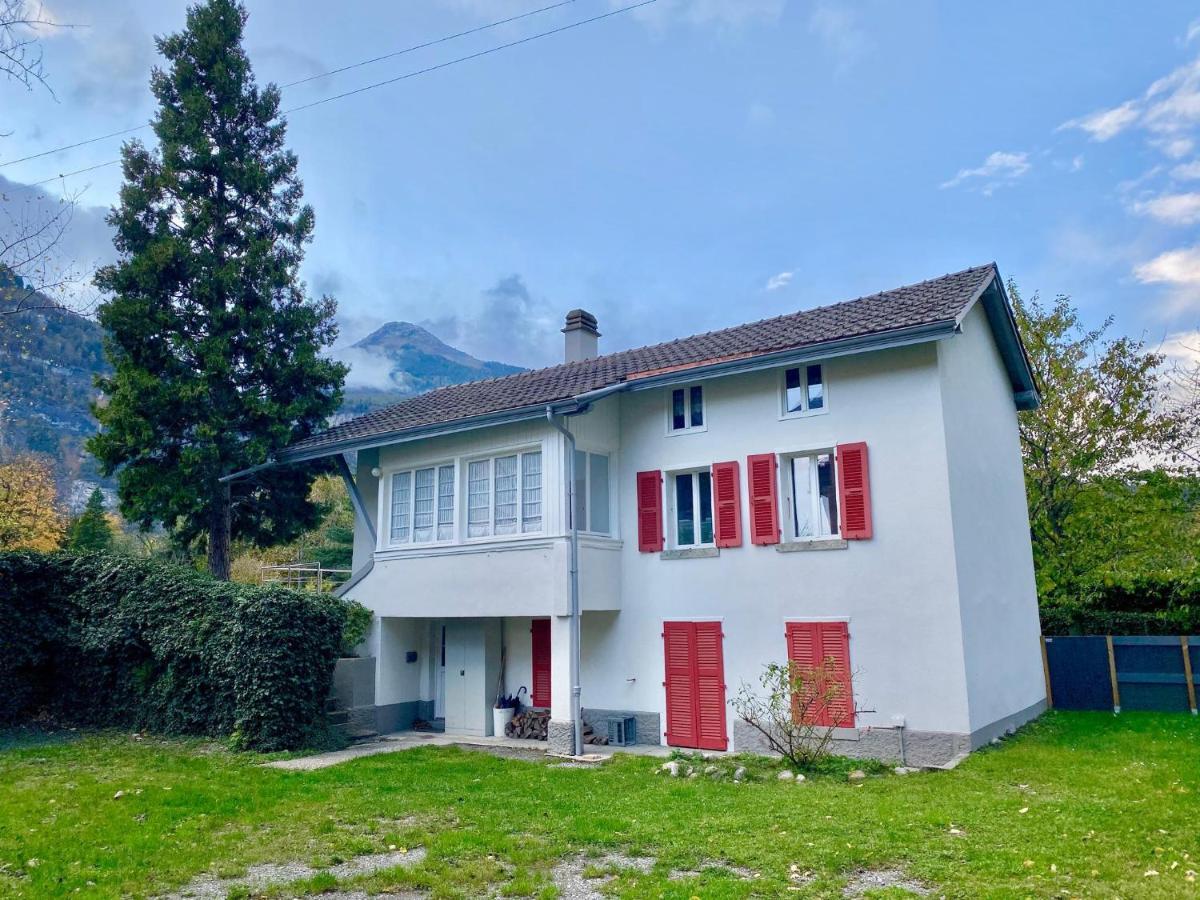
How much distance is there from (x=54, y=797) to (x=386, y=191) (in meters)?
19.6

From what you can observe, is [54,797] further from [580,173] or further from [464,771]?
[580,173]

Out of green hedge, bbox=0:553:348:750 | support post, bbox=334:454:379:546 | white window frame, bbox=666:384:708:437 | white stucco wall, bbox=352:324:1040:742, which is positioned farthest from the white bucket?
white window frame, bbox=666:384:708:437

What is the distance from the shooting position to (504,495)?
1441cm

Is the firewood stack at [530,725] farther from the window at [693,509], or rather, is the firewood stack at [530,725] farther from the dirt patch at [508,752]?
the window at [693,509]

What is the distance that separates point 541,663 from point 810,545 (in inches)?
228

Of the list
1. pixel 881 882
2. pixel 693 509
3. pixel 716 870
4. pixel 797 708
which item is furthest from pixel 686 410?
pixel 881 882

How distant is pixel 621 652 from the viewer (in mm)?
14031

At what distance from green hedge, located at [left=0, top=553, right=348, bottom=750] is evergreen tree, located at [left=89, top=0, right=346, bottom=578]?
255cm

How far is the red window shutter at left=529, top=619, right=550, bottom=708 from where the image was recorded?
15.1 m

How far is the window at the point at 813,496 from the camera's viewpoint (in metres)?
12.4

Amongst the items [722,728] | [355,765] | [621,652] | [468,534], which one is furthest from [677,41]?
[355,765]

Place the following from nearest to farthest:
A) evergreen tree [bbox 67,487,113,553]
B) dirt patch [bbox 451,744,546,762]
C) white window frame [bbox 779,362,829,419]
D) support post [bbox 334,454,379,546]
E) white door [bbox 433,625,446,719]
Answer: dirt patch [bbox 451,744,546,762] < white window frame [bbox 779,362,829,419] < white door [bbox 433,625,446,719] < support post [bbox 334,454,379,546] < evergreen tree [bbox 67,487,113,553]

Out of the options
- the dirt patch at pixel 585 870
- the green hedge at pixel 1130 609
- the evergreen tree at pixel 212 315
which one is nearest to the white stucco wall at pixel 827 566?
the evergreen tree at pixel 212 315

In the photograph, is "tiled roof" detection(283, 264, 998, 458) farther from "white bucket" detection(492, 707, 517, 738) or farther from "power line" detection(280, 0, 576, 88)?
"power line" detection(280, 0, 576, 88)
